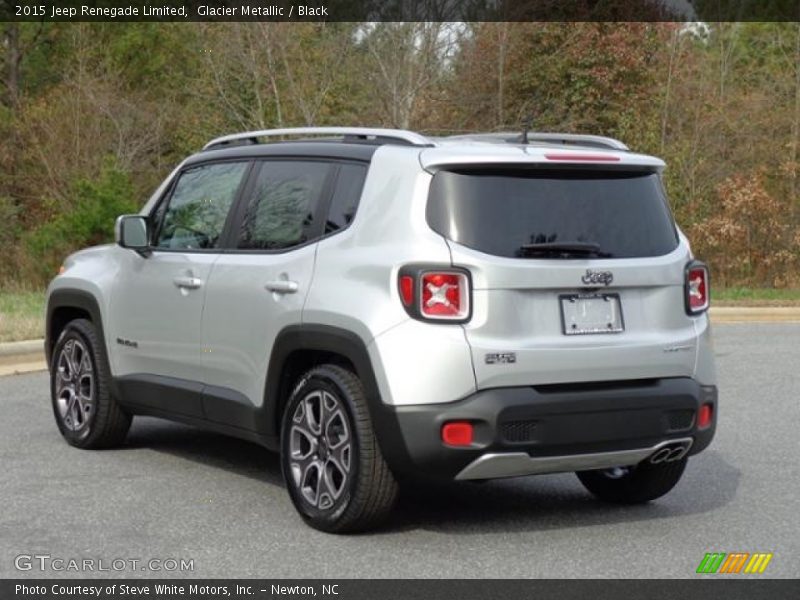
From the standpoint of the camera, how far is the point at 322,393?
23.2 feet

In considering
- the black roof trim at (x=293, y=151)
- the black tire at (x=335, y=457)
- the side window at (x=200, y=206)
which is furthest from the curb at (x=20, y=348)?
the black tire at (x=335, y=457)

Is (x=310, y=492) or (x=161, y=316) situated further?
(x=161, y=316)

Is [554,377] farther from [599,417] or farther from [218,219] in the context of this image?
[218,219]

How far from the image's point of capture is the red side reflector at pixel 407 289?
6609 mm

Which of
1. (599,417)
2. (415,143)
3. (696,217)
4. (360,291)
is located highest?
(415,143)

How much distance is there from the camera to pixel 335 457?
7004 mm

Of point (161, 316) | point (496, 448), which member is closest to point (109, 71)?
point (161, 316)

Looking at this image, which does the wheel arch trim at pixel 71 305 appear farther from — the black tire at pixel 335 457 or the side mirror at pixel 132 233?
the black tire at pixel 335 457

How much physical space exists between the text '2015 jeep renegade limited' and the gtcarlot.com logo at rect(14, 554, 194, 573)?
847mm

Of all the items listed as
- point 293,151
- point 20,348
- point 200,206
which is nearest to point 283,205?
point 293,151

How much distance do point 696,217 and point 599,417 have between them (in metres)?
21.2

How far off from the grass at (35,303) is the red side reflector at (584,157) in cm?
872

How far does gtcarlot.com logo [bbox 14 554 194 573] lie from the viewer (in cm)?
634
